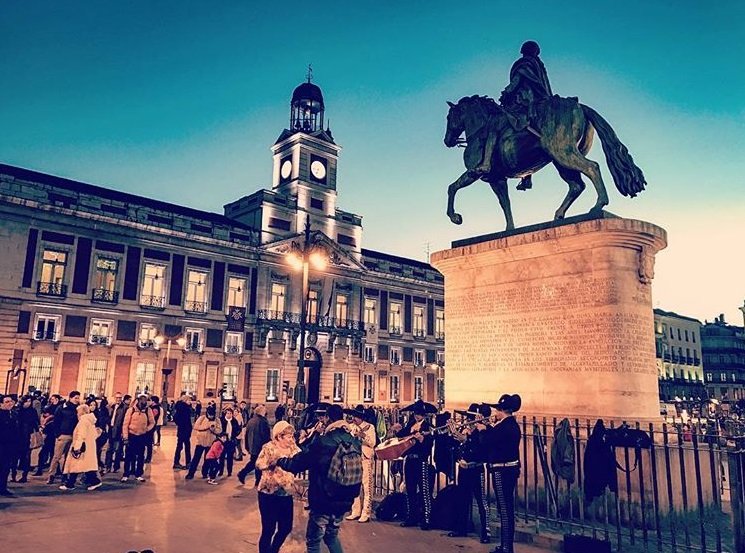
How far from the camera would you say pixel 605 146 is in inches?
392

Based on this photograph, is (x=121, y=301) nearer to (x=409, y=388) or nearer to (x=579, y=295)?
(x=409, y=388)

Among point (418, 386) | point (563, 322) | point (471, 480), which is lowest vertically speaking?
point (471, 480)

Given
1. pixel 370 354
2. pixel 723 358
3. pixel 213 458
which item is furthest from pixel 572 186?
pixel 723 358

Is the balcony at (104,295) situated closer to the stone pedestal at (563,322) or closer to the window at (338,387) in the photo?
the window at (338,387)

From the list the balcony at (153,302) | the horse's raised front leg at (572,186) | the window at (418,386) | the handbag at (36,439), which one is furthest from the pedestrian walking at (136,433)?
the window at (418,386)

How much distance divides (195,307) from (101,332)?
Result: 22.7ft

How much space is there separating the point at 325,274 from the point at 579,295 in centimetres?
4272

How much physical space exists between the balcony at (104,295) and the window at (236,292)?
864 centimetres

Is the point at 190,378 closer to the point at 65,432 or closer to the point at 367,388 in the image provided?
the point at 367,388

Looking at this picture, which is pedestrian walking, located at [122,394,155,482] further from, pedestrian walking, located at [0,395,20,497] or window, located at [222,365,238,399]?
window, located at [222,365,238,399]

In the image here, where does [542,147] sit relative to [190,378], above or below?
above

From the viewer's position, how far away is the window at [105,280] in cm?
3831

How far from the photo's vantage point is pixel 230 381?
4366cm

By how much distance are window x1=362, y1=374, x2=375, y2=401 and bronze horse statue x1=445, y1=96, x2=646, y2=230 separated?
43008mm
